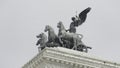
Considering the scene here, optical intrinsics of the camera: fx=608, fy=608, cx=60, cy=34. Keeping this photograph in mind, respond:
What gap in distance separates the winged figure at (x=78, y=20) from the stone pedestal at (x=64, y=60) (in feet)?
10.8

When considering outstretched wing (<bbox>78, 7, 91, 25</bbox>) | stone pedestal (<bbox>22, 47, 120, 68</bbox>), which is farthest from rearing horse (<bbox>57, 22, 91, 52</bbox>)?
outstretched wing (<bbox>78, 7, 91, 25</bbox>)

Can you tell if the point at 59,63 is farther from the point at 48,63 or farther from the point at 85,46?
the point at 85,46

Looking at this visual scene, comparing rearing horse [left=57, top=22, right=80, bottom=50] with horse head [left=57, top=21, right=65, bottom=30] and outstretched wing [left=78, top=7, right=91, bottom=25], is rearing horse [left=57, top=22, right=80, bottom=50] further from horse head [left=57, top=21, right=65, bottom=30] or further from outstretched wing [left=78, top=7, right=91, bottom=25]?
outstretched wing [left=78, top=7, right=91, bottom=25]

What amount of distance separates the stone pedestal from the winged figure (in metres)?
3.30

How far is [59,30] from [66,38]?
95 centimetres

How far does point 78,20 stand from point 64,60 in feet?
20.5

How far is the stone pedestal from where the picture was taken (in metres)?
46.9

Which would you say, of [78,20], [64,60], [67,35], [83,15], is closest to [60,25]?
[67,35]

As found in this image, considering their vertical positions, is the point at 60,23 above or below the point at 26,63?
above

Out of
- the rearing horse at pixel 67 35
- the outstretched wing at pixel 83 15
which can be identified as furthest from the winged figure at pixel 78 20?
the rearing horse at pixel 67 35

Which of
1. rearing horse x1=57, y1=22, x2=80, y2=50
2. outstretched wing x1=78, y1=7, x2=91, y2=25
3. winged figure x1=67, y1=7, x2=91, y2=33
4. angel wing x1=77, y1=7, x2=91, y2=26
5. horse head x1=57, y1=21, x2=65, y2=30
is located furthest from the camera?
outstretched wing x1=78, y1=7, x2=91, y2=25

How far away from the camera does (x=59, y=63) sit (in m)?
47.4

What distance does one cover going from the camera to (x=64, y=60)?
4744cm

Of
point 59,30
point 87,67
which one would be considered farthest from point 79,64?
point 59,30
